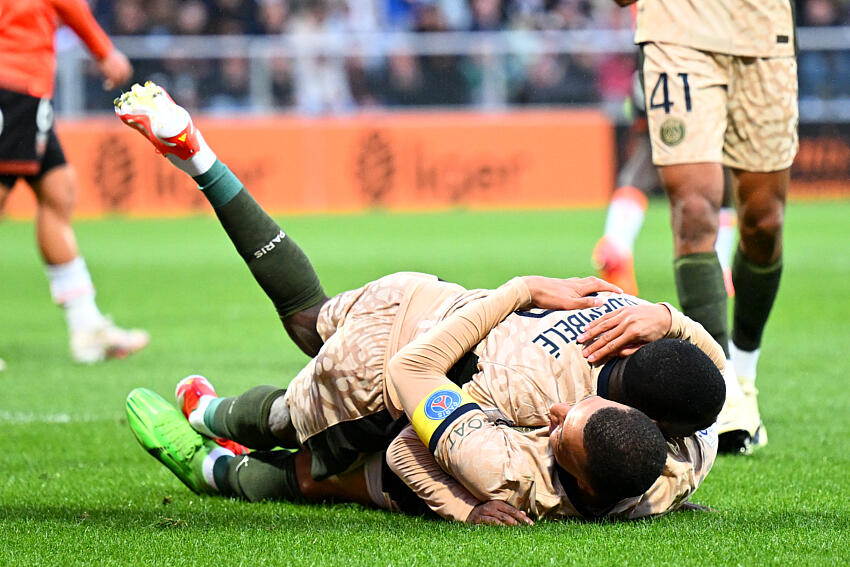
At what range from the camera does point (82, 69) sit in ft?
59.8

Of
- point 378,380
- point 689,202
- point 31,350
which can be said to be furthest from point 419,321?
point 31,350

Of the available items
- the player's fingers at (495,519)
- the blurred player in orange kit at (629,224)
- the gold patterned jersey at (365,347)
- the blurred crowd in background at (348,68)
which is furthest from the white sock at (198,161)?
the blurred crowd in background at (348,68)

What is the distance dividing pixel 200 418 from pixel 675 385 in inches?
61.2

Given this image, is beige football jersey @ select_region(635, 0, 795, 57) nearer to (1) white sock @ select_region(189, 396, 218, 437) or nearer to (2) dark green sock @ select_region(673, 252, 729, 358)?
(2) dark green sock @ select_region(673, 252, 729, 358)

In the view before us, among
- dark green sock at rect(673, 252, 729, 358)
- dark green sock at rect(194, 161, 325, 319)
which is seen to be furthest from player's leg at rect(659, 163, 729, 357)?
dark green sock at rect(194, 161, 325, 319)

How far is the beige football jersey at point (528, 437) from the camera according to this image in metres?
3.25

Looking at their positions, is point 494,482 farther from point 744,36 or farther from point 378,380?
point 744,36

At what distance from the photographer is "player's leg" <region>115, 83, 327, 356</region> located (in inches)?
154

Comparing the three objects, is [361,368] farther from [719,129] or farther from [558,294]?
[719,129]

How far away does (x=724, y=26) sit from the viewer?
4.73m

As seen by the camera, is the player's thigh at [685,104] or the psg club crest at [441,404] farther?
the player's thigh at [685,104]

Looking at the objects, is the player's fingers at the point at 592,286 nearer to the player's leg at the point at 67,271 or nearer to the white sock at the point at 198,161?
the white sock at the point at 198,161

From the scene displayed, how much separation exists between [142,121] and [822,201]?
15785 millimetres

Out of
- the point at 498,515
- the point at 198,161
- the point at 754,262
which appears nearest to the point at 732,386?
the point at 754,262
